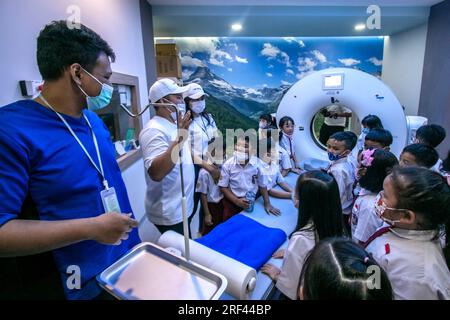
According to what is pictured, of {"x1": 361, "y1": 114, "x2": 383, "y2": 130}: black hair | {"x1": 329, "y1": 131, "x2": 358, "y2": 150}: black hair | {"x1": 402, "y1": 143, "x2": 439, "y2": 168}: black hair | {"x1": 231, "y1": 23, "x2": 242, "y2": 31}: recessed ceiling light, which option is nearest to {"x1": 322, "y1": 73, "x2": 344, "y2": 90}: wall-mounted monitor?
{"x1": 361, "y1": 114, "x2": 383, "y2": 130}: black hair

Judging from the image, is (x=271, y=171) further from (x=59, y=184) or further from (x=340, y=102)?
(x=59, y=184)

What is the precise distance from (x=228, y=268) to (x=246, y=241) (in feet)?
1.36

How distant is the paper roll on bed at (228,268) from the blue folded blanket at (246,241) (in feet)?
0.82

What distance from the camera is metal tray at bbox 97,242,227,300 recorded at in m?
0.61

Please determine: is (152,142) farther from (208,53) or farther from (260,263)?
(208,53)

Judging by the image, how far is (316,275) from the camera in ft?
2.21

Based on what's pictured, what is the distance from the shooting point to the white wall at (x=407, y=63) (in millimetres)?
3553

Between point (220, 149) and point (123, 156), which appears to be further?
point (220, 149)

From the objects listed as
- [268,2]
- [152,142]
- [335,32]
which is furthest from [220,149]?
[335,32]

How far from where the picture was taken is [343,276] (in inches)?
24.9

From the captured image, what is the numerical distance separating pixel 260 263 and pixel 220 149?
128 centimetres

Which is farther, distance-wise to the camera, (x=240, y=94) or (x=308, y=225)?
(x=240, y=94)

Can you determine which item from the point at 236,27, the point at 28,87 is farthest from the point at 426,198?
the point at 236,27
